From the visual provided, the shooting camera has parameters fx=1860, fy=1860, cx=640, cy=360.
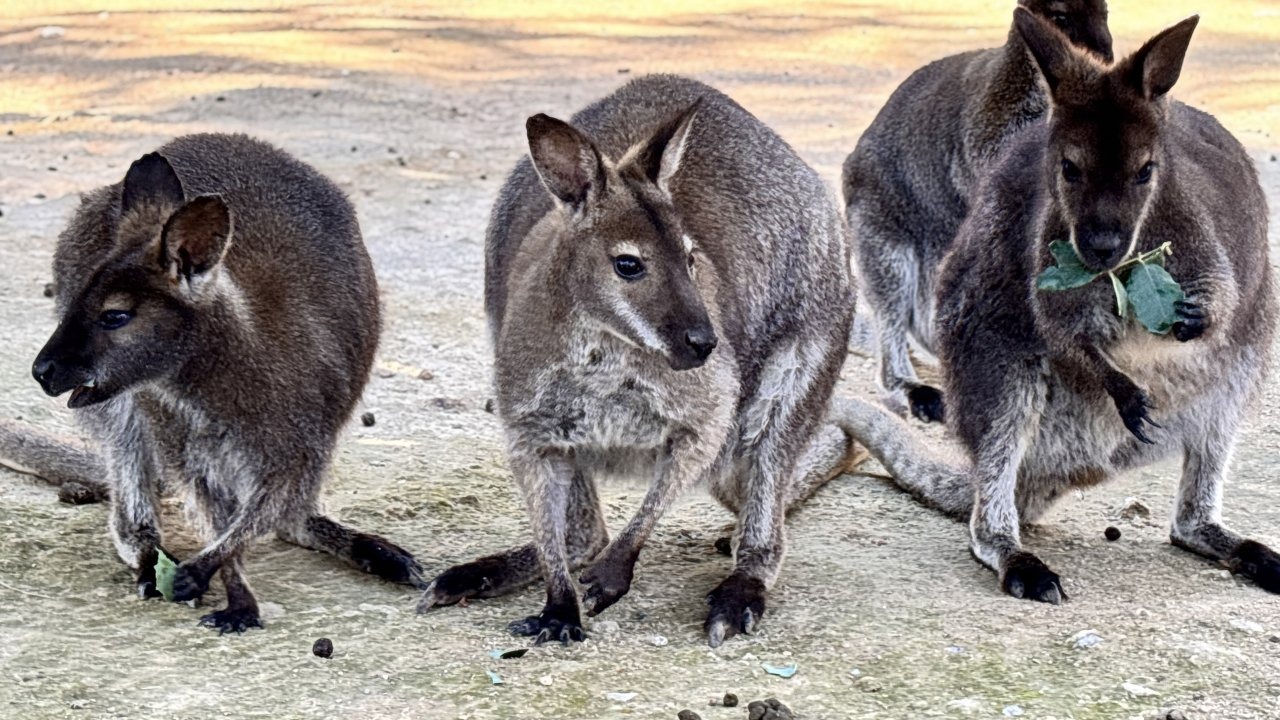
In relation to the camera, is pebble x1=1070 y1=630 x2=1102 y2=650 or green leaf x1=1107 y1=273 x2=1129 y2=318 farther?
green leaf x1=1107 y1=273 x2=1129 y2=318

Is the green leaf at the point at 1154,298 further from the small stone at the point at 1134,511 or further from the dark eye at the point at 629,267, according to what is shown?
the dark eye at the point at 629,267

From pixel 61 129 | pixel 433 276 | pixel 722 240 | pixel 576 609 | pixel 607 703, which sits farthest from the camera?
pixel 61 129

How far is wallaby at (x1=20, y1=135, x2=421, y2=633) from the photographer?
4109mm

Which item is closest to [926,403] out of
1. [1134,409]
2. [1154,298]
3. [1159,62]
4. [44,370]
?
[1134,409]

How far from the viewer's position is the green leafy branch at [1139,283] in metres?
4.26

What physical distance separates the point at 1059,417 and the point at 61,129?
24.5 ft

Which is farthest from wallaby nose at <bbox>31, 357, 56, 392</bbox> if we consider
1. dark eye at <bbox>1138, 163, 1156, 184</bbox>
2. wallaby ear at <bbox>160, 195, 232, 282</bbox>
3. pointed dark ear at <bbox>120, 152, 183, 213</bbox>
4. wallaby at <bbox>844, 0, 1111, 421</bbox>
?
wallaby at <bbox>844, 0, 1111, 421</bbox>

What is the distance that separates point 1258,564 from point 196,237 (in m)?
2.64

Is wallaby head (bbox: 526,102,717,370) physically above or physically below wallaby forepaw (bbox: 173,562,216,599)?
above

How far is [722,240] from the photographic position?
172 inches

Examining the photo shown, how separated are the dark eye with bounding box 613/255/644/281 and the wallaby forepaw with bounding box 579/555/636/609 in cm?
62

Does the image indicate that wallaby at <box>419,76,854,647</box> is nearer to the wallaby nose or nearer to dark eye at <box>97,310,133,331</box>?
dark eye at <box>97,310,133,331</box>

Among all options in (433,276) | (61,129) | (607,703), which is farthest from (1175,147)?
(61,129)

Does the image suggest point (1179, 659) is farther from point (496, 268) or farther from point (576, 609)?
point (496, 268)
